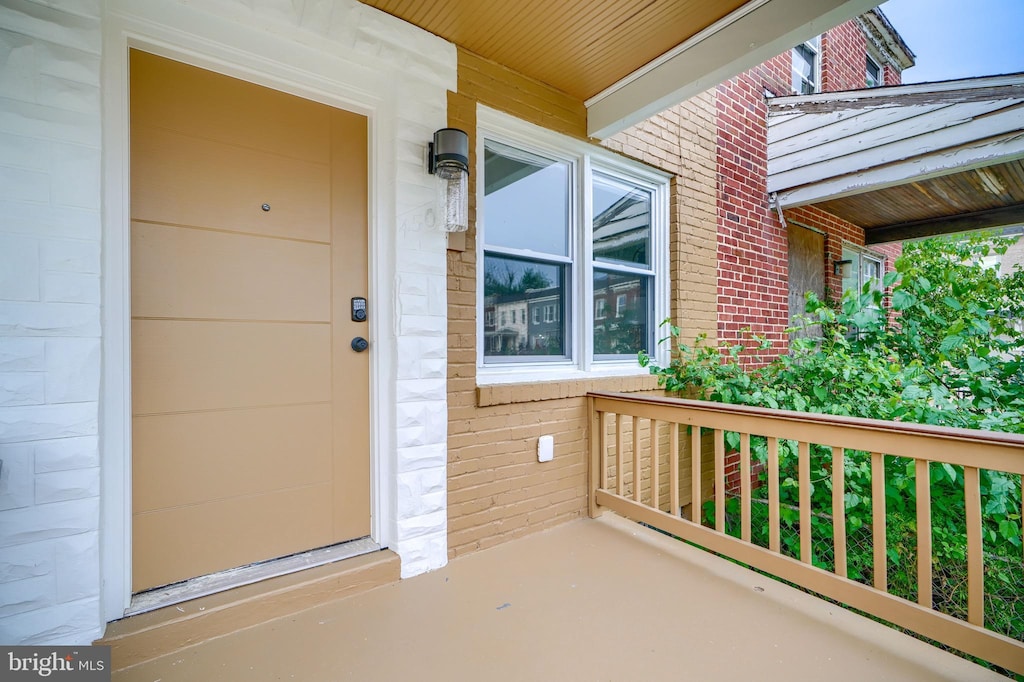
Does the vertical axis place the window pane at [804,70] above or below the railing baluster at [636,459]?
above

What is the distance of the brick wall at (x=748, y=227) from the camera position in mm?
3729

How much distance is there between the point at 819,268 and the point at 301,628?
17.9 ft

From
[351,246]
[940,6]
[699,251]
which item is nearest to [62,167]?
[351,246]

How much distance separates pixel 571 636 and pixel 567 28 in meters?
2.59

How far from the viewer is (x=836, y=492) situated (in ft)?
6.11

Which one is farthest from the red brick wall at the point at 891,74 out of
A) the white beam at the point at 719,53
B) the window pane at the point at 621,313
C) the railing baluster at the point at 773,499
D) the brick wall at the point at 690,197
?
the railing baluster at the point at 773,499

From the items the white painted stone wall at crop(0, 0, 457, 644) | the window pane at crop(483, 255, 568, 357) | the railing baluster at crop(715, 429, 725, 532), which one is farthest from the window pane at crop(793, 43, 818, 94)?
the white painted stone wall at crop(0, 0, 457, 644)

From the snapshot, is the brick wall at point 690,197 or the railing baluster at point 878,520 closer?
the railing baluster at point 878,520

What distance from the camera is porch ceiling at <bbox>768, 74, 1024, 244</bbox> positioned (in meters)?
2.99

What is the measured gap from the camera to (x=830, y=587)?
5.90ft

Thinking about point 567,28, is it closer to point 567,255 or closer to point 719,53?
Answer: point 719,53

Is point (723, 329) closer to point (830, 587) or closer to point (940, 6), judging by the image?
point (830, 587)

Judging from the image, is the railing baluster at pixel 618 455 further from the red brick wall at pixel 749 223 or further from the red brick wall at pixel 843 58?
the red brick wall at pixel 843 58

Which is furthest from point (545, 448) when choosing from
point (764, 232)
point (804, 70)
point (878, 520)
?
point (804, 70)
